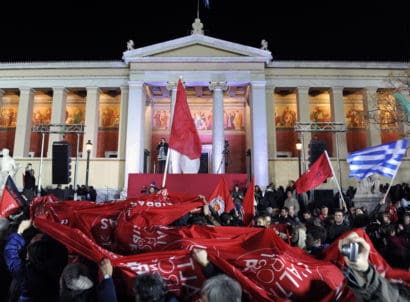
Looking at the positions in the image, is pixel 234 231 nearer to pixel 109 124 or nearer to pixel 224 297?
pixel 224 297

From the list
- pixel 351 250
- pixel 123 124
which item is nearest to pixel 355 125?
pixel 123 124

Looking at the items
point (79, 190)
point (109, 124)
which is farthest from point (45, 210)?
point (109, 124)

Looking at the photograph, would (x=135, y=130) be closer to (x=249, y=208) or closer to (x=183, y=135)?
(x=183, y=135)

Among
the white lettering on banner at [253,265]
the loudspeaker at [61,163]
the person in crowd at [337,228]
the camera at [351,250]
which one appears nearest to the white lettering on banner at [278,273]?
the white lettering on banner at [253,265]

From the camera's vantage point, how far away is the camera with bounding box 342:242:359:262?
2283 mm

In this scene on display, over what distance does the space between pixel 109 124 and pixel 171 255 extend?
31205mm

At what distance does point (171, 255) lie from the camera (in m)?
3.72

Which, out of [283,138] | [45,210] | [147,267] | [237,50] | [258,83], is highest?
[237,50]

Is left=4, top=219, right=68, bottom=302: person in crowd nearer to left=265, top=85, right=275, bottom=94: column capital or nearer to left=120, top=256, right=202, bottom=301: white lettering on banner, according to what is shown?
left=120, top=256, right=202, bottom=301: white lettering on banner

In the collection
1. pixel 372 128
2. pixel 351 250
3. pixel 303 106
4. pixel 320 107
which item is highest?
pixel 320 107

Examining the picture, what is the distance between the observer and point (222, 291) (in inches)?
92.8

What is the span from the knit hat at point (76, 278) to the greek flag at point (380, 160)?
23.3 feet

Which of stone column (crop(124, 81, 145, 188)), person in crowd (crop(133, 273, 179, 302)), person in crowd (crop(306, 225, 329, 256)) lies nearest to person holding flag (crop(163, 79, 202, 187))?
person in crowd (crop(306, 225, 329, 256))

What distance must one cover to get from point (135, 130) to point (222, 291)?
84.5 ft
